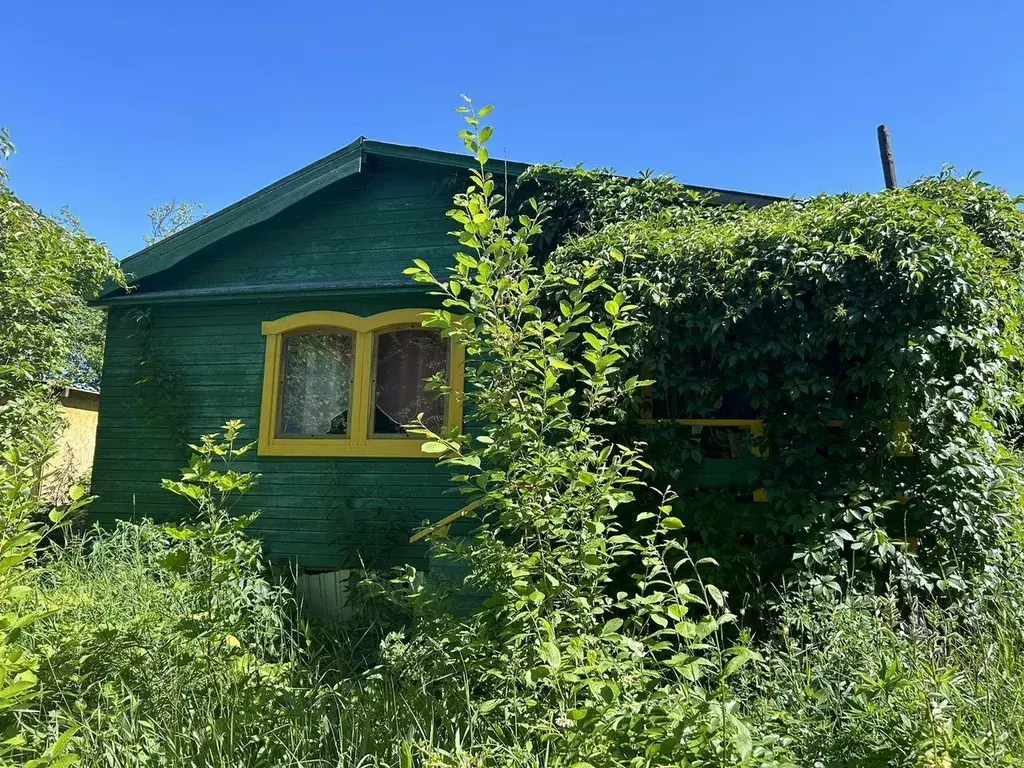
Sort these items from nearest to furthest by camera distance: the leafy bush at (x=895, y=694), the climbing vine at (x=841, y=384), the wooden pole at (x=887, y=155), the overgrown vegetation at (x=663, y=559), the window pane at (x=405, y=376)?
the leafy bush at (x=895, y=694) < the overgrown vegetation at (x=663, y=559) < the climbing vine at (x=841, y=384) < the window pane at (x=405, y=376) < the wooden pole at (x=887, y=155)

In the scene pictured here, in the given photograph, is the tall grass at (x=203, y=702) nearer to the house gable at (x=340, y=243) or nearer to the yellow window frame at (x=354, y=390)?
the yellow window frame at (x=354, y=390)

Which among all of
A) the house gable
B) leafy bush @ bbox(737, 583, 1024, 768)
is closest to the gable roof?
the house gable

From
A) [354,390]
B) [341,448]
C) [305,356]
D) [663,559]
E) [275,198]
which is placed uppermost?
[275,198]

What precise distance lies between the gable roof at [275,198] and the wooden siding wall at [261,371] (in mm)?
251

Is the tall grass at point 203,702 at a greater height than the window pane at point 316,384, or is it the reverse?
the window pane at point 316,384

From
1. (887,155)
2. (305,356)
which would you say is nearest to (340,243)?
(305,356)

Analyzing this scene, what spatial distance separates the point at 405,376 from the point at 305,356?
3.62ft

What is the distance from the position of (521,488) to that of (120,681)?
7.04ft

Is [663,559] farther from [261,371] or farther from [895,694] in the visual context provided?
[261,371]

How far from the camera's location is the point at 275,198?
22.9 feet

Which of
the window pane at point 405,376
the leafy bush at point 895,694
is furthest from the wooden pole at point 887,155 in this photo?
the leafy bush at point 895,694

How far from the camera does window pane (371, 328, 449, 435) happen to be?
6.60 m

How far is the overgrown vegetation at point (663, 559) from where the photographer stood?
223cm

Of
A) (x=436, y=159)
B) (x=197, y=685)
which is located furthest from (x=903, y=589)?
(x=436, y=159)
